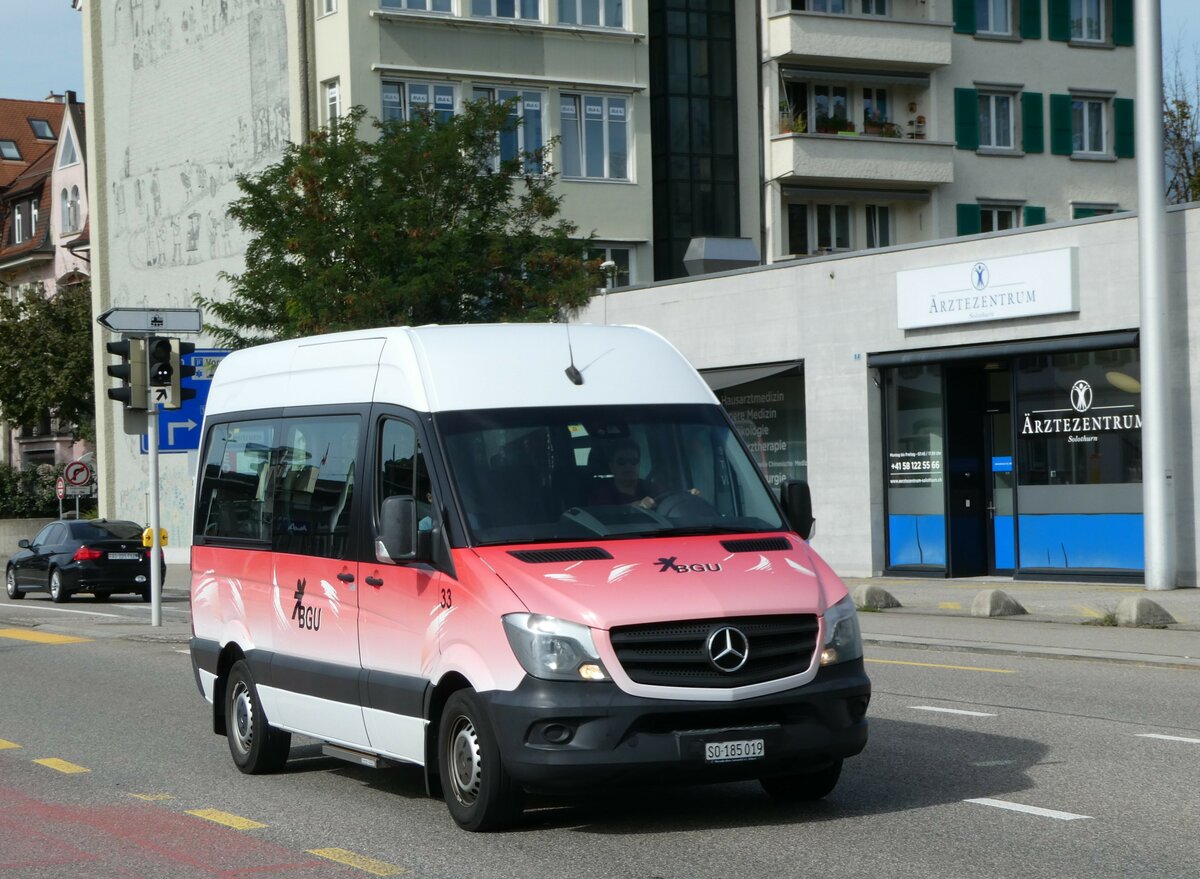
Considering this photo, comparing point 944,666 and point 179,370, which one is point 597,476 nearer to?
point 944,666

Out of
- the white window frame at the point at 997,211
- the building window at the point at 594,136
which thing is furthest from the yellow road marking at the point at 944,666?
the white window frame at the point at 997,211

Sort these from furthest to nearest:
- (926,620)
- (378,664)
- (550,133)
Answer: (550,133) < (926,620) < (378,664)

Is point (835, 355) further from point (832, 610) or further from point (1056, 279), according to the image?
point (832, 610)

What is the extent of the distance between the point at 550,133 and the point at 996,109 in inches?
448

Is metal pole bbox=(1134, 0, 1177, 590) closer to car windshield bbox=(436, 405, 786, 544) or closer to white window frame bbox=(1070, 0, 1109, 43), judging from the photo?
car windshield bbox=(436, 405, 786, 544)

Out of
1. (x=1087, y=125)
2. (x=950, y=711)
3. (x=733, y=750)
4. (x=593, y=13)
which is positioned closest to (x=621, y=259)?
(x=593, y=13)

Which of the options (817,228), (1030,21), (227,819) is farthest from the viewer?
(1030,21)

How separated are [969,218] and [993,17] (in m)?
5.01

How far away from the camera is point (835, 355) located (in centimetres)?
2950

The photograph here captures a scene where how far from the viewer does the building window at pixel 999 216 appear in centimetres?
4553

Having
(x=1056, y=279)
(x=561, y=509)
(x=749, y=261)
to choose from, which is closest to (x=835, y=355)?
(x=1056, y=279)

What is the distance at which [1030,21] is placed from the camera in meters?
45.4

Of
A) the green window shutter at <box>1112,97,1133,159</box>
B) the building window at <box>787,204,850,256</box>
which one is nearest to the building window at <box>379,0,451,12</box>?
the building window at <box>787,204,850,256</box>

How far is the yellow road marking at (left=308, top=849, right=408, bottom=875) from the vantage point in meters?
7.49
